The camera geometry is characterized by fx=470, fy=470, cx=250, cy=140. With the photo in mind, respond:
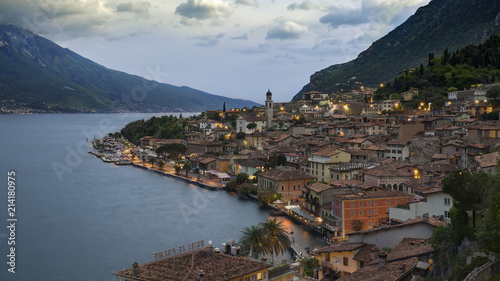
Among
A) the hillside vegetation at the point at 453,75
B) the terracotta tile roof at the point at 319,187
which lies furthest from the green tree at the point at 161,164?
the hillside vegetation at the point at 453,75

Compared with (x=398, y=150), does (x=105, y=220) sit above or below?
below

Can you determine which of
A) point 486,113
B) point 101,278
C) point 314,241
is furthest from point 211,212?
point 486,113

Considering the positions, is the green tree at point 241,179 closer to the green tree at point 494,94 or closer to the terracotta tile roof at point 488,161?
the terracotta tile roof at point 488,161

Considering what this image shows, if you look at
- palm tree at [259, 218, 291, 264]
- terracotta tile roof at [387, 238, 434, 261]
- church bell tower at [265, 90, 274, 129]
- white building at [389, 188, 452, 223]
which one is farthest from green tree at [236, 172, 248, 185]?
terracotta tile roof at [387, 238, 434, 261]

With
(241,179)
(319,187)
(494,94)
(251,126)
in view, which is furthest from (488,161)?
(251,126)

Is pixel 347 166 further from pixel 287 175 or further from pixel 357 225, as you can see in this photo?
pixel 357 225

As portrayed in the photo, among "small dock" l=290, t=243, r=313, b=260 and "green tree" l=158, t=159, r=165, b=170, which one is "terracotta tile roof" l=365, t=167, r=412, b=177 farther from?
"green tree" l=158, t=159, r=165, b=170

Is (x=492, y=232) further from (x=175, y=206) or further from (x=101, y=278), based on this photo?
(x=175, y=206)
